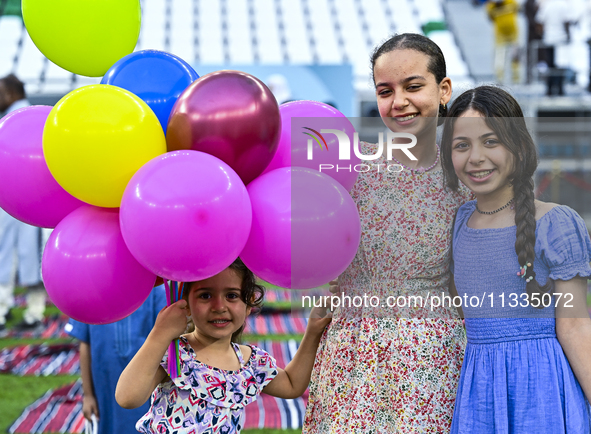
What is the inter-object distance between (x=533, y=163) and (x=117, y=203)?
2.61 ft

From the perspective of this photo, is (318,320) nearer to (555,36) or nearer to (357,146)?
(357,146)

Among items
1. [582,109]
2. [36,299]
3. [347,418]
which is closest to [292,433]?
[347,418]

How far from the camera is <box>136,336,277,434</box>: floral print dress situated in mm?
1299

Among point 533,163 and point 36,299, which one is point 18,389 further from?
point 533,163

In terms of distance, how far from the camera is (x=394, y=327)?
50.1 inches

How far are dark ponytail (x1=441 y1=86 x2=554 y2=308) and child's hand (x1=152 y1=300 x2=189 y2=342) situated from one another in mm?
652

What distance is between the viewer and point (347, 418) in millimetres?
1255

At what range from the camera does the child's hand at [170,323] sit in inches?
47.8

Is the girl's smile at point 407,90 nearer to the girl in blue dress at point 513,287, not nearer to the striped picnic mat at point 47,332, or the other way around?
the girl in blue dress at point 513,287

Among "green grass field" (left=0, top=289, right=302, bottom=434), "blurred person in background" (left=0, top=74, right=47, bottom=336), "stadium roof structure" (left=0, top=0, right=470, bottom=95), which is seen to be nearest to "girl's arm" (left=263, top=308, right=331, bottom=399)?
"green grass field" (left=0, top=289, right=302, bottom=434)

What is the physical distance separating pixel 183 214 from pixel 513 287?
0.64m

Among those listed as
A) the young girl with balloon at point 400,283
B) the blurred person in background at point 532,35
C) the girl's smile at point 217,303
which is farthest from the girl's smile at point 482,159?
the blurred person in background at point 532,35

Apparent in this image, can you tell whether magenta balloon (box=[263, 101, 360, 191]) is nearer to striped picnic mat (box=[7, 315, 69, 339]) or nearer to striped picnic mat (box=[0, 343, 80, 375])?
striped picnic mat (box=[0, 343, 80, 375])

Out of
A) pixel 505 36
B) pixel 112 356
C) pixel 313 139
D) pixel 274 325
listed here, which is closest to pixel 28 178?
pixel 313 139
